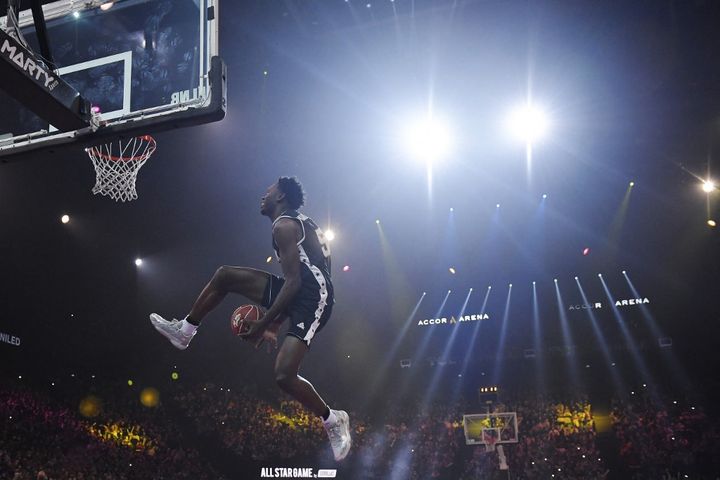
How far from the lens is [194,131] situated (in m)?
11.2

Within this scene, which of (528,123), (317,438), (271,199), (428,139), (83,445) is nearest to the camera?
(271,199)

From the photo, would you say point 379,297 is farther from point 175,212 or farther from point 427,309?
point 175,212

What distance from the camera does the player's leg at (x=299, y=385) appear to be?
4172mm

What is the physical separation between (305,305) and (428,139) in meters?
7.80

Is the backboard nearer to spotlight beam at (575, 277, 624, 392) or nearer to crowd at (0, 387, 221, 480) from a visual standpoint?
spotlight beam at (575, 277, 624, 392)

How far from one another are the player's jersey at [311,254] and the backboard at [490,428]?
10807 millimetres

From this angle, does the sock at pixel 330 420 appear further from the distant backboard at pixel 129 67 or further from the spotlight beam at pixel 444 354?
the spotlight beam at pixel 444 354

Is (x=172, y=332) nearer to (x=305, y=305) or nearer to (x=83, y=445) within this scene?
(x=305, y=305)

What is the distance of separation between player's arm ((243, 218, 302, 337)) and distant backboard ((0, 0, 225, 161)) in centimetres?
94

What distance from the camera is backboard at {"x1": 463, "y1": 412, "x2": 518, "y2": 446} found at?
549 inches

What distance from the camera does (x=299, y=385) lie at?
4258mm

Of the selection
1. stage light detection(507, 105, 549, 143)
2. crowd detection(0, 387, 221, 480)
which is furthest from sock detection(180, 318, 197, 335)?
crowd detection(0, 387, 221, 480)

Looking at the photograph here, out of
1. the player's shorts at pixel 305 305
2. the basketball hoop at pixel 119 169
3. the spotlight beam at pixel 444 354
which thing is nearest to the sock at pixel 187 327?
the player's shorts at pixel 305 305

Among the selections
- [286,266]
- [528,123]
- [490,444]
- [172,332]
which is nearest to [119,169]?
[172,332]
